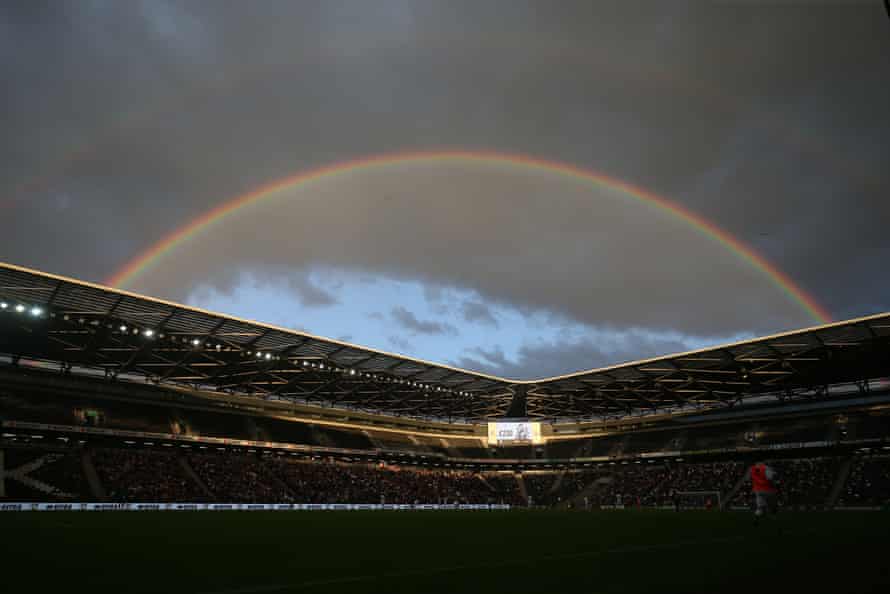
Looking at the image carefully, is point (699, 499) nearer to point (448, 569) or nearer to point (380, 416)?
point (380, 416)

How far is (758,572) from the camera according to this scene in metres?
9.84

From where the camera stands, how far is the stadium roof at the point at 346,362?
43562mm

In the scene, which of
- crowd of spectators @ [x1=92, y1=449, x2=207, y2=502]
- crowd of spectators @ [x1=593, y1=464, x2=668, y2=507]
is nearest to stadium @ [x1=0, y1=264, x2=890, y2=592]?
crowd of spectators @ [x1=92, y1=449, x2=207, y2=502]

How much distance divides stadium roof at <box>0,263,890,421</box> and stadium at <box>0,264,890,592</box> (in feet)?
0.94

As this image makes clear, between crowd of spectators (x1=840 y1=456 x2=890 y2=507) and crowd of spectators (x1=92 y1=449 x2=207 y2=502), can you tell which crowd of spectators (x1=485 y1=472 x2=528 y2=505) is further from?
crowd of spectators (x1=92 y1=449 x2=207 y2=502)

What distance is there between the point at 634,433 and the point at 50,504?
66768 mm

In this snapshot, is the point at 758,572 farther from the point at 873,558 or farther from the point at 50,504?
the point at 50,504

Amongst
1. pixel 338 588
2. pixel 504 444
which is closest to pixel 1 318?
pixel 338 588

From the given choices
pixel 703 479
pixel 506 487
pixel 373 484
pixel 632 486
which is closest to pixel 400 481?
pixel 373 484

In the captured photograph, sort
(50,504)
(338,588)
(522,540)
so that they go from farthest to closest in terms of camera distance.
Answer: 1. (50,504)
2. (522,540)
3. (338,588)

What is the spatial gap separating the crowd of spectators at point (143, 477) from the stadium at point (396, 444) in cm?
23

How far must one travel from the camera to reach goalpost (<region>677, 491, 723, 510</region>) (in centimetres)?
6200

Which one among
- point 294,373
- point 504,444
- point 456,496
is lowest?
point 456,496

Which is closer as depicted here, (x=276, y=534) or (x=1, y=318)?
(x=276, y=534)
